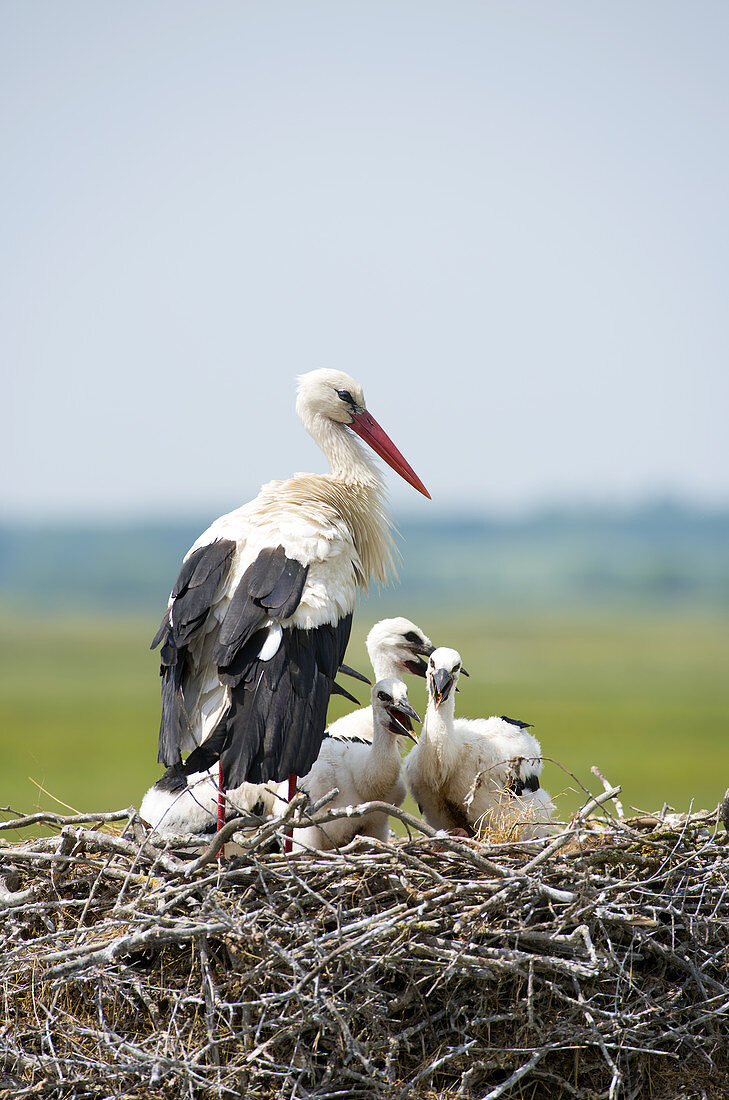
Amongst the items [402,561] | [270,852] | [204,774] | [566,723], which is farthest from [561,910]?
[566,723]

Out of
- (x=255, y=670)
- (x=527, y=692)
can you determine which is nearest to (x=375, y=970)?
(x=255, y=670)

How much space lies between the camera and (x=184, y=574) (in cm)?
359

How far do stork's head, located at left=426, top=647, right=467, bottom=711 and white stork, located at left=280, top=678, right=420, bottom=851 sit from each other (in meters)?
0.09

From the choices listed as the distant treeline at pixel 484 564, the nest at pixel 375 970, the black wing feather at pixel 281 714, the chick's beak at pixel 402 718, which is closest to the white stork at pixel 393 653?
the chick's beak at pixel 402 718

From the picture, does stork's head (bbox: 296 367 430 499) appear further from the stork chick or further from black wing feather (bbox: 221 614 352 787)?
the stork chick

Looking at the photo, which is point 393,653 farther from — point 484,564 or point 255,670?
Result: point 484,564

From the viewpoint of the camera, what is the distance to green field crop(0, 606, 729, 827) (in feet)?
134

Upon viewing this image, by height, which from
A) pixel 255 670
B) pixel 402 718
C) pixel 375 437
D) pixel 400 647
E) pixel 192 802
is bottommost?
pixel 192 802

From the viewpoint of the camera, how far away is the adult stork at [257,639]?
3199 mm

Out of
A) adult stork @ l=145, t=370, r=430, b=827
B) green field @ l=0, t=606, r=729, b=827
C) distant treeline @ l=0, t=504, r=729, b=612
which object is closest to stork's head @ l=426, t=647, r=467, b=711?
adult stork @ l=145, t=370, r=430, b=827

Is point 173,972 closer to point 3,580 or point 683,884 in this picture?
point 683,884

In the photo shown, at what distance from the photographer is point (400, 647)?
13.6ft

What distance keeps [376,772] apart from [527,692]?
55805 mm

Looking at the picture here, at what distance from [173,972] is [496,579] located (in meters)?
76.5
